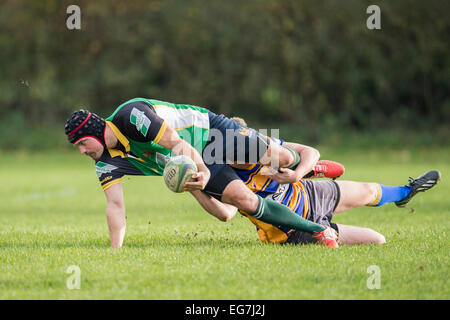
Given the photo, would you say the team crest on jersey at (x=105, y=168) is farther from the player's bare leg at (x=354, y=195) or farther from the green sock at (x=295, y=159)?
the player's bare leg at (x=354, y=195)

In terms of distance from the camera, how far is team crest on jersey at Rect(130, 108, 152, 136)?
5.03 metres

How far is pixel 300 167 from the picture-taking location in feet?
18.0

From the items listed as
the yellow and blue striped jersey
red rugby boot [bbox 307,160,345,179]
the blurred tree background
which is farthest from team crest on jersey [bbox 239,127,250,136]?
the blurred tree background

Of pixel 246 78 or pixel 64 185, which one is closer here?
pixel 64 185

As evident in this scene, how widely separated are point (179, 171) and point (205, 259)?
0.71 m

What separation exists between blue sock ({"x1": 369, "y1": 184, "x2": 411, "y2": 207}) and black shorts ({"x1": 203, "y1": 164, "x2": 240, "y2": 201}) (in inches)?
60.3

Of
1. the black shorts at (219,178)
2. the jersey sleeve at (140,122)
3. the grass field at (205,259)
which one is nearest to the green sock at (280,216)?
the grass field at (205,259)

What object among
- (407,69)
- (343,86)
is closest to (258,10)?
(343,86)

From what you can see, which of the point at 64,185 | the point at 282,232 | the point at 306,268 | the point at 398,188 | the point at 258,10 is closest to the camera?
the point at 306,268

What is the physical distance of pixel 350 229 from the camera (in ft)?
18.4

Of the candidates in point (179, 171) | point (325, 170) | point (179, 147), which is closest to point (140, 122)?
point (179, 147)

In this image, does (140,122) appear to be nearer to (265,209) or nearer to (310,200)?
(265,209)
